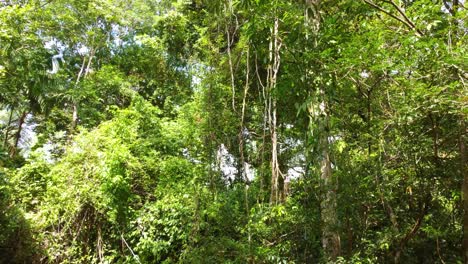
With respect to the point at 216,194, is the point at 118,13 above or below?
above

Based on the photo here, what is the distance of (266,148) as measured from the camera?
5109mm

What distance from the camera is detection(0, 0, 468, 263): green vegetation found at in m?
3.12

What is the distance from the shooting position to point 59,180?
598cm

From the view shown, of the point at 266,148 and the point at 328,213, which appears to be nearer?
the point at 328,213

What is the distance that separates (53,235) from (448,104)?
5745 mm

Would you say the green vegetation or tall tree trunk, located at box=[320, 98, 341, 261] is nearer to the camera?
the green vegetation

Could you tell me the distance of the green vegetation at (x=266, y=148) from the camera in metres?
3.12

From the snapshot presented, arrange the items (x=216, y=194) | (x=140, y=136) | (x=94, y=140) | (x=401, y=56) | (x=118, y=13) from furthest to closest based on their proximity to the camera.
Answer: (x=118, y=13), (x=140, y=136), (x=94, y=140), (x=216, y=194), (x=401, y=56)

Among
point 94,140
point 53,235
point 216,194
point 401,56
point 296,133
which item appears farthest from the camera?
point 94,140

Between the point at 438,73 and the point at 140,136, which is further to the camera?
the point at 140,136

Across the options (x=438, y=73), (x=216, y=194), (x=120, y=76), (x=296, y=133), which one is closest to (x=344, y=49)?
(x=438, y=73)

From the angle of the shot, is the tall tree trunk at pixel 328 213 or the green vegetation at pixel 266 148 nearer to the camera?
the green vegetation at pixel 266 148

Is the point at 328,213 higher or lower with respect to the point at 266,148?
lower

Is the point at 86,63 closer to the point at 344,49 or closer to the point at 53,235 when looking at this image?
the point at 53,235
